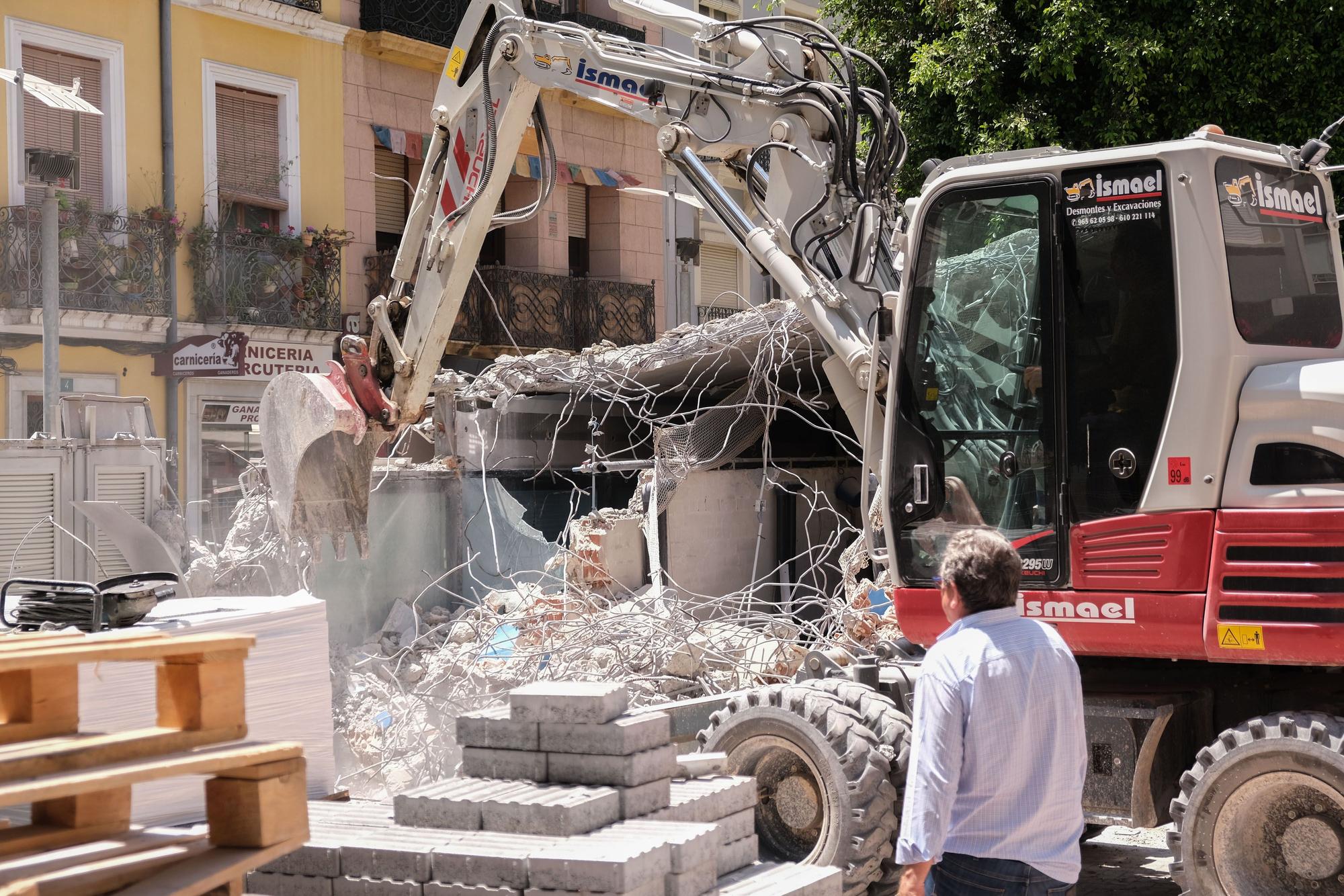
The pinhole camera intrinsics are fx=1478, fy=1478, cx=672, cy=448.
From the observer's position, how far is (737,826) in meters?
4.95

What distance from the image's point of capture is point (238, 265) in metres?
19.7

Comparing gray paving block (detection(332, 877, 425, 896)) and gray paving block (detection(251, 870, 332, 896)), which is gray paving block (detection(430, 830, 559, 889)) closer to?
gray paving block (detection(332, 877, 425, 896))

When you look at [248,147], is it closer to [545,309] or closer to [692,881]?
[545,309]

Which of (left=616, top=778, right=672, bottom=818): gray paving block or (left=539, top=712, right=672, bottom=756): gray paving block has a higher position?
(left=539, top=712, right=672, bottom=756): gray paving block

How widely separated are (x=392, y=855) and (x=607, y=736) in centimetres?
73

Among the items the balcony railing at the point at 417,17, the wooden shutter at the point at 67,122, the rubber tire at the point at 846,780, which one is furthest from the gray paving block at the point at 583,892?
the balcony railing at the point at 417,17

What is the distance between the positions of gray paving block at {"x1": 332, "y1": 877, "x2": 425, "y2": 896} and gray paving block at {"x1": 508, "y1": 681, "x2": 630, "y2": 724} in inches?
25.7

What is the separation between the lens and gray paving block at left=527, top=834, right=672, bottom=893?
399 centimetres

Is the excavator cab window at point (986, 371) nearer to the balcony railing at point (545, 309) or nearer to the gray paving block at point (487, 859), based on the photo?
the gray paving block at point (487, 859)

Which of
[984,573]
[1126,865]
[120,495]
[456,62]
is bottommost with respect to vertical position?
[1126,865]

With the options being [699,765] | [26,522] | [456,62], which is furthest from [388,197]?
[699,765]

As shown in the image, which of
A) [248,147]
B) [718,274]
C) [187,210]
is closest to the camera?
[187,210]

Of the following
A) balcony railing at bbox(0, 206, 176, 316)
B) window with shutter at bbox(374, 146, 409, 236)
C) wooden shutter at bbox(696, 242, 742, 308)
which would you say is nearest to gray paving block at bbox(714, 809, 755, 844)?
balcony railing at bbox(0, 206, 176, 316)

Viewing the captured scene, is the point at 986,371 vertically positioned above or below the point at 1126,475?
above
